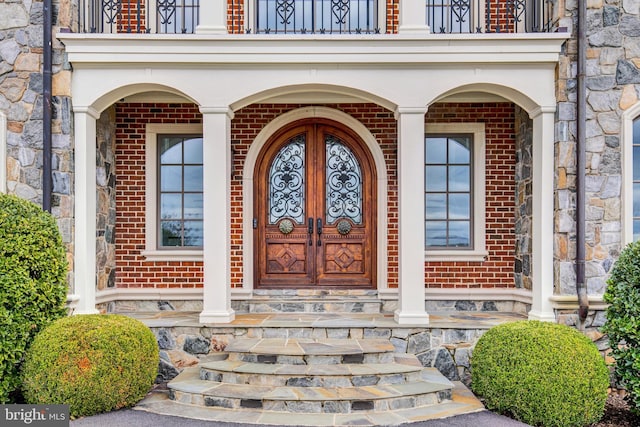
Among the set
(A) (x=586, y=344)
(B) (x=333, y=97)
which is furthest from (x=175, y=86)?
(A) (x=586, y=344)

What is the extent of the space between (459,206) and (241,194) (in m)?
3.23

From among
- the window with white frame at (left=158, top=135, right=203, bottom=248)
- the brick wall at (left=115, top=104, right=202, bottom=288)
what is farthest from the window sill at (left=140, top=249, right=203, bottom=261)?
the window with white frame at (left=158, top=135, right=203, bottom=248)

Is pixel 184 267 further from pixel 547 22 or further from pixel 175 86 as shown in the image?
pixel 547 22

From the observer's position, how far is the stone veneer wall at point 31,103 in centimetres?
698

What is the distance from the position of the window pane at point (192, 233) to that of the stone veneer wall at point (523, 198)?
4647mm

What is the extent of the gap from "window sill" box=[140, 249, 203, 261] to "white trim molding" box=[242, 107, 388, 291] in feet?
2.36

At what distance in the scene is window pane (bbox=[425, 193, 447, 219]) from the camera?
338 inches

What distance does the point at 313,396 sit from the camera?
18.3 ft

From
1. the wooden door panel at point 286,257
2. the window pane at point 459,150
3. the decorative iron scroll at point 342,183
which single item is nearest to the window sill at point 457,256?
the decorative iron scroll at point 342,183

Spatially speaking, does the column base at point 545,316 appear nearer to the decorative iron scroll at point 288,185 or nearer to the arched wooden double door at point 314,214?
the arched wooden double door at point 314,214

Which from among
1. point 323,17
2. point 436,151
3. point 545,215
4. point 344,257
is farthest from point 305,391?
point 323,17

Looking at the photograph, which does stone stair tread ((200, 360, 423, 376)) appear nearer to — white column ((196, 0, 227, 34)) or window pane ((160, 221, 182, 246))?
window pane ((160, 221, 182, 246))

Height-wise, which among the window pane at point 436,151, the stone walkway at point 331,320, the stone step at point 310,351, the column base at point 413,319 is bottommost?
the stone step at point 310,351

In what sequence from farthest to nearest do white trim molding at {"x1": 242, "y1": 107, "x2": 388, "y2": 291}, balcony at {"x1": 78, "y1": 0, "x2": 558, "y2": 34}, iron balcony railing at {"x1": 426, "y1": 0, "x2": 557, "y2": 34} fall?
1. white trim molding at {"x1": 242, "y1": 107, "x2": 388, "y2": 291}
2. balcony at {"x1": 78, "y1": 0, "x2": 558, "y2": 34}
3. iron balcony railing at {"x1": 426, "y1": 0, "x2": 557, "y2": 34}
